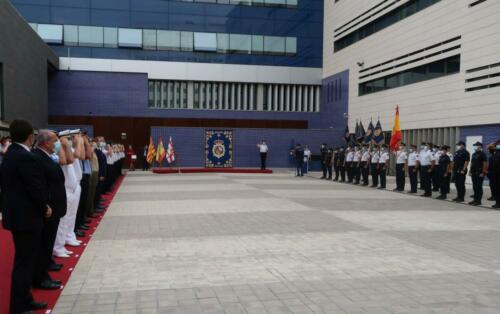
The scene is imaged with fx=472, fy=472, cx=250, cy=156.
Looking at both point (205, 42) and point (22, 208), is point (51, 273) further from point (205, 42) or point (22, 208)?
point (205, 42)

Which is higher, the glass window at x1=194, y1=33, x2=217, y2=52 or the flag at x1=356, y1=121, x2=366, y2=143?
the glass window at x1=194, y1=33, x2=217, y2=52

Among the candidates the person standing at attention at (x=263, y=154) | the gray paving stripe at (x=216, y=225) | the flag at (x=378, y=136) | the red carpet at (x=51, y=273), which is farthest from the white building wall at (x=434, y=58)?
the red carpet at (x=51, y=273)

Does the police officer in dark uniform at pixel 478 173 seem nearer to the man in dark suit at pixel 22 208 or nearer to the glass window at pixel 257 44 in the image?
the man in dark suit at pixel 22 208

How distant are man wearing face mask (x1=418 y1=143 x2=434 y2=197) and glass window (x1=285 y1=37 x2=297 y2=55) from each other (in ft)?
68.3

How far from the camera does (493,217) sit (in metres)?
10.7

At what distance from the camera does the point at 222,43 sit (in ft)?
114

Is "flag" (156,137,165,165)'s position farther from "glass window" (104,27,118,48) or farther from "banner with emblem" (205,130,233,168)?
"glass window" (104,27,118,48)

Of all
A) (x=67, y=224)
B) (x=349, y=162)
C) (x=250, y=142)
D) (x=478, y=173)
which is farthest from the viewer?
(x=250, y=142)

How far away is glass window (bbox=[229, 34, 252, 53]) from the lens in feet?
114

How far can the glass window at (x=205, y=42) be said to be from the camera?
113ft

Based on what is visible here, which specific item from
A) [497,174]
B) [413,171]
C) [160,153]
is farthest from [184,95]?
[497,174]

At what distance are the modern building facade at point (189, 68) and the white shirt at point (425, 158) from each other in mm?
15072

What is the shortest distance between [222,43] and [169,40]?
3.85 metres

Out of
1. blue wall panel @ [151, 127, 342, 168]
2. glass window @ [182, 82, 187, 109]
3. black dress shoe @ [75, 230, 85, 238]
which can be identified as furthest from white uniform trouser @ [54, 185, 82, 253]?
glass window @ [182, 82, 187, 109]
